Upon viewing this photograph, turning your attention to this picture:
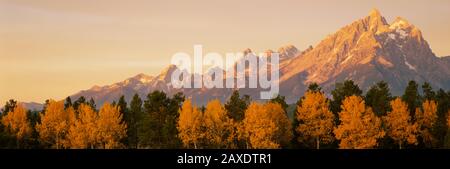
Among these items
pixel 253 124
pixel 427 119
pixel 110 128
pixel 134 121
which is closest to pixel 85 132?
pixel 110 128

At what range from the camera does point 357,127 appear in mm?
123688

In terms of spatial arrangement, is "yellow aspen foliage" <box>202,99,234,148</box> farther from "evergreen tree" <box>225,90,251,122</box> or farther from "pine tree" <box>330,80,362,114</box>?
"pine tree" <box>330,80,362,114</box>

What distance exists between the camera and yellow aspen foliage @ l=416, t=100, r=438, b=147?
433 ft

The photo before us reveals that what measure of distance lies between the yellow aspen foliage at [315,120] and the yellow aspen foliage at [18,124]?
63.8m

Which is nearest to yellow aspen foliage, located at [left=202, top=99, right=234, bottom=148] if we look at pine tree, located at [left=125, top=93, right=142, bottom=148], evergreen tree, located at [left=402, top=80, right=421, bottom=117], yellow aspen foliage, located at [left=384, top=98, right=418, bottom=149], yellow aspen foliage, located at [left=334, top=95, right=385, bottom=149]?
pine tree, located at [left=125, top=93, right=142, bottom=148]

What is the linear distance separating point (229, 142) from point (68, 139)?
39116mm

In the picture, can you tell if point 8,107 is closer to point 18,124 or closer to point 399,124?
point 18,124

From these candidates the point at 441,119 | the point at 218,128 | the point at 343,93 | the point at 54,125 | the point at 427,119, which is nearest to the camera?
the point at 218,128

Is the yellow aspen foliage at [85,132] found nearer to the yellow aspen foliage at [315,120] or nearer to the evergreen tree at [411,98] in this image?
the yellow aspen foliage at [315,120]

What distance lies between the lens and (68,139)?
146000 mm

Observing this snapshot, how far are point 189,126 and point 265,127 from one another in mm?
16343

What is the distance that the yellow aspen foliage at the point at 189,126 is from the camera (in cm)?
13075
